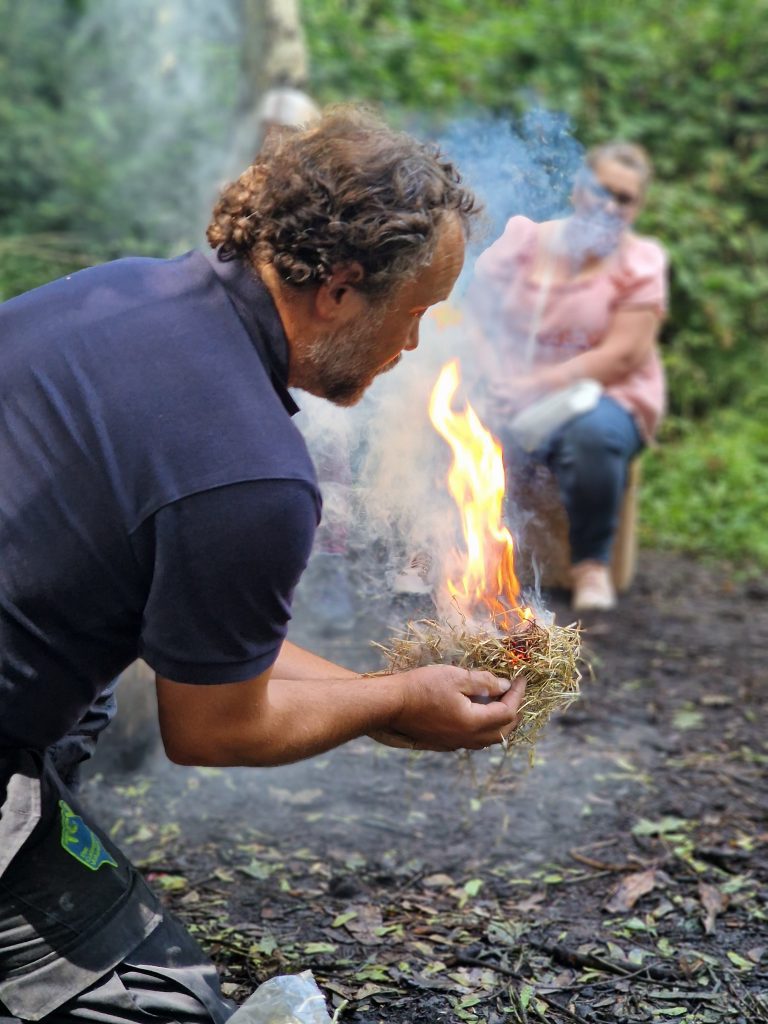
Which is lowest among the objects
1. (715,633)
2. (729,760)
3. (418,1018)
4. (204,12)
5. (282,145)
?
(715,633)

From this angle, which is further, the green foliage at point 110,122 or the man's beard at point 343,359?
the green foliage at point 110,122

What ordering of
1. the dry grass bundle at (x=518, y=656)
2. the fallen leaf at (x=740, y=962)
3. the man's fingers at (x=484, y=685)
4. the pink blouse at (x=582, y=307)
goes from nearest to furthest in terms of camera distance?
1. the man's fingers at (x=484, y=685)
2. the dry grass bundle at (x=518, y=656)
3. the fallen leaf at (x=740, y=962)
4. the pink blouse at (x=582, y=307)

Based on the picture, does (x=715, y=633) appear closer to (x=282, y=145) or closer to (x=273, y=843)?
(x=273, y=843)

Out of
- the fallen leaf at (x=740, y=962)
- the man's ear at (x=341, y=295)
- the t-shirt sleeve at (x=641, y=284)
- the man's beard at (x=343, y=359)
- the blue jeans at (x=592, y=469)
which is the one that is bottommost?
the blue jeans at (x=592, y=469)

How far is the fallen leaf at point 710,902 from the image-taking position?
3.00 m

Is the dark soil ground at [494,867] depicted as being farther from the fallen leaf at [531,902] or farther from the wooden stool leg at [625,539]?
the wooden stool leg at [625,539]

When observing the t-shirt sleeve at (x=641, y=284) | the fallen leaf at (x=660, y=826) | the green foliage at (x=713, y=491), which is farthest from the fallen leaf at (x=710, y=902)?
the green foliage at (x=713, y=491)

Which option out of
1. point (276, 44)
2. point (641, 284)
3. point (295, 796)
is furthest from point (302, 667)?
point (276, 44)

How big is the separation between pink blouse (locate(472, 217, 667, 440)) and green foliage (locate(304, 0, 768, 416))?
3.00 meters

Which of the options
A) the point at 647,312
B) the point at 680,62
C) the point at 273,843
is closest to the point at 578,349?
the point at 647,312

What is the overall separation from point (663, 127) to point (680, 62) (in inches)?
24.2

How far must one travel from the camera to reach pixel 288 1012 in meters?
2.30

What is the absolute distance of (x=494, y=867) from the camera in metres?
3.31

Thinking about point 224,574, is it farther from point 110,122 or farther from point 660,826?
point 110,122
